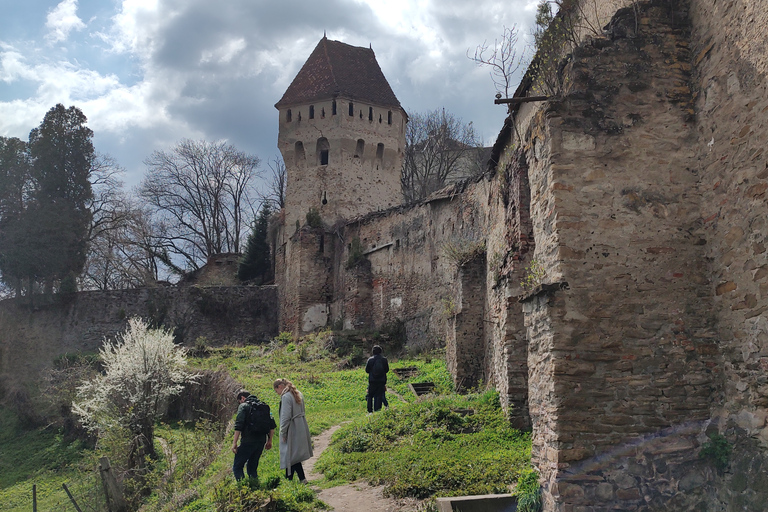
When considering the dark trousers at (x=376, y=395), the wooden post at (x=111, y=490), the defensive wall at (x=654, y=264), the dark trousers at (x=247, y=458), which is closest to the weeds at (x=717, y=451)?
the defensive wall at (x=654, y=264)

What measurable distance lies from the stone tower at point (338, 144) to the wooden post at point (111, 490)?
20.2 metres

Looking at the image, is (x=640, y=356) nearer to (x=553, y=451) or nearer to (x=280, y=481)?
(x=553, y=451)

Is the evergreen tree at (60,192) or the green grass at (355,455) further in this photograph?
the evergreen tree at (60,192)

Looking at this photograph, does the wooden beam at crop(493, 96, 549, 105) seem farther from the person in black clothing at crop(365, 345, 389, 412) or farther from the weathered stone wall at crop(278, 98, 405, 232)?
the weathered stone wall at crop(278, 98, 405, 232)

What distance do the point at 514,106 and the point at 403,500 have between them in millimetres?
5141

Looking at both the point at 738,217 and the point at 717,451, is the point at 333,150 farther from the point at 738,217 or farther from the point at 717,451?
the point at 717,451

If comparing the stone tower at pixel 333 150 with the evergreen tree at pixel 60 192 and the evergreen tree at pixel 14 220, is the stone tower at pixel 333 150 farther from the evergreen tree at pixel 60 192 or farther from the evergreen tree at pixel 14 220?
the evergreen tree at pixel 14 220

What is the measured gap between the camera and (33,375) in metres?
27.1

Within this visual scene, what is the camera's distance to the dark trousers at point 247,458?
766cm

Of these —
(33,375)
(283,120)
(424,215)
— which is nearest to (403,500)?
(424,215)

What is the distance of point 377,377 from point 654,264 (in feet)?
21.8

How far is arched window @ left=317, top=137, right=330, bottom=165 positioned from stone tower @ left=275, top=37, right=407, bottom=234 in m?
0.05

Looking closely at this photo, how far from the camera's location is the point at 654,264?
598 cm

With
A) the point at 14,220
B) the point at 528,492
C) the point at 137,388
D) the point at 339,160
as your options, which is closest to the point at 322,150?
the point at 339,160
